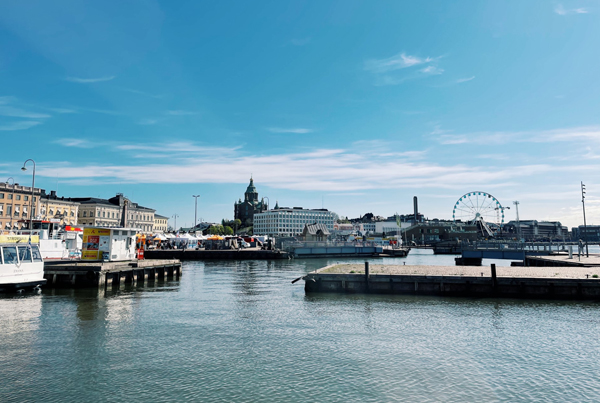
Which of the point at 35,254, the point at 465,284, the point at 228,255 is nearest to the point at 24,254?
the point at 35,254

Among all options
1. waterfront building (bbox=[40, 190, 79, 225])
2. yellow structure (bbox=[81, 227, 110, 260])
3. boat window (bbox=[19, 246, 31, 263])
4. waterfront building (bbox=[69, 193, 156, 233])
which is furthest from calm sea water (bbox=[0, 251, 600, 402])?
waterfront building (bbox=[69, 193, 156, 233])

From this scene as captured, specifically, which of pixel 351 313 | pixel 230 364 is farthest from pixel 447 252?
pixel 230 364

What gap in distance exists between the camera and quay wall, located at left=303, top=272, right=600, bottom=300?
99.9ft

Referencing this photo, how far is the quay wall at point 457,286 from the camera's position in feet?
99.9

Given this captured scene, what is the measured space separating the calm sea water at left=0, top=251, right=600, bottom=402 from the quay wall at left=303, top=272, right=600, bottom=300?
5.77 feet

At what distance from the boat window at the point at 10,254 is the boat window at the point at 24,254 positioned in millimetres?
625

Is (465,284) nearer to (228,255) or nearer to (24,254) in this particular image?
(24,254)

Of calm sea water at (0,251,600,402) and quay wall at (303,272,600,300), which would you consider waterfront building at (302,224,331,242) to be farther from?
calm sea water at (0,251,600,402)

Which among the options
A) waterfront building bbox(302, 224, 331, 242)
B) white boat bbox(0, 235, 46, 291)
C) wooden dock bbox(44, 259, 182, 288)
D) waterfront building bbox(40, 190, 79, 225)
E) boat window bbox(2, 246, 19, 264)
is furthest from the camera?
waterfront building bbox(40, 190, 79, 225)

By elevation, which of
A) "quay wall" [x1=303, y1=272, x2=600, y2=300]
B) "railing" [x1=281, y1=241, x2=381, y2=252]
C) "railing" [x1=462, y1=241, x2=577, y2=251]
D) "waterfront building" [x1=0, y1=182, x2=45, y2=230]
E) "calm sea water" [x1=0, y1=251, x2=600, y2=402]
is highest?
"waterfront building" [x1=0, y1=182, x2=45, y2=230]

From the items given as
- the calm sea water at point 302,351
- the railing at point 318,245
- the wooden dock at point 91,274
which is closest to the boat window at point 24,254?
the wooden dock at point 91,274

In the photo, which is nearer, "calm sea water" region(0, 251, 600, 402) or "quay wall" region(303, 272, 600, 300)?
"calm sea water" region(0, 251, 600, 402)

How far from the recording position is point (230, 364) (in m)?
16.5

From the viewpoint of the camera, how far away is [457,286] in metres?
32.2
